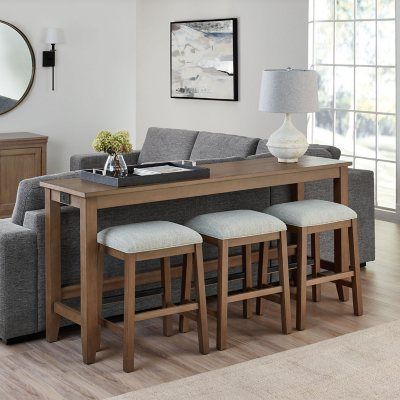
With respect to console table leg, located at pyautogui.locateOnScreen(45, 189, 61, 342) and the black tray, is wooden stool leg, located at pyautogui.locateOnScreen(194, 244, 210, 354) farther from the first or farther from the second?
console table leg, located at pyautogui.locateOnScreen(45, 189, 61, 342)

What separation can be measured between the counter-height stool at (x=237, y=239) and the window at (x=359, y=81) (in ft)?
11.4

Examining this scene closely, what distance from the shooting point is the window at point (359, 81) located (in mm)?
7539

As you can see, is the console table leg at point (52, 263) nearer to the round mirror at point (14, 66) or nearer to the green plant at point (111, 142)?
the green plant at point (111, 142)

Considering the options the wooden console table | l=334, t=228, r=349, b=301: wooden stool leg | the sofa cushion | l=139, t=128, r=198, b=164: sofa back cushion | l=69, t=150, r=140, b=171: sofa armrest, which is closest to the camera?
the wooden console table

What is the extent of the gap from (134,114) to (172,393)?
6323mm

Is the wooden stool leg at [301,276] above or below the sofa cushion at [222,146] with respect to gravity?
below

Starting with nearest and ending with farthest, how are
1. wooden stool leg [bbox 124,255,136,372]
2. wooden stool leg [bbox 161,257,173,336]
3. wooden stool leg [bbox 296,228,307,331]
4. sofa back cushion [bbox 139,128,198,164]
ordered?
wooden stool leg [bbox 124,255,136,372]
wooden stool leg [bbox 161,257,173,336]
wooden stool leg [bbox 296,228,307,331]
sofa back cushion [bbox 139,128,198,164]

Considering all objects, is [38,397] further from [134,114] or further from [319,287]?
[134,114]

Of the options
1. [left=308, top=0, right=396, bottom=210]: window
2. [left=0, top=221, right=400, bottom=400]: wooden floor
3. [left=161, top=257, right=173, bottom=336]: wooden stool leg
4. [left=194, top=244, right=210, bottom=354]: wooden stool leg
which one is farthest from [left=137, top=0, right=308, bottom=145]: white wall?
[left=194, top=244, right=210, bottom=354]: wooden stool leg

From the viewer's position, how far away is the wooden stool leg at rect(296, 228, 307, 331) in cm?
446

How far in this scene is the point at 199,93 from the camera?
894 centimetres

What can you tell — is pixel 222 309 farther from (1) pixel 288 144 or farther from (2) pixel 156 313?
(1) pixel 288 144

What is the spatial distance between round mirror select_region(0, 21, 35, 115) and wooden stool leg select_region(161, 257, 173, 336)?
4.70 m

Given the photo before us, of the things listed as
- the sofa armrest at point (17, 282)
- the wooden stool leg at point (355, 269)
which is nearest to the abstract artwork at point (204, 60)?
the wooden stool leg at point (355, 269)
